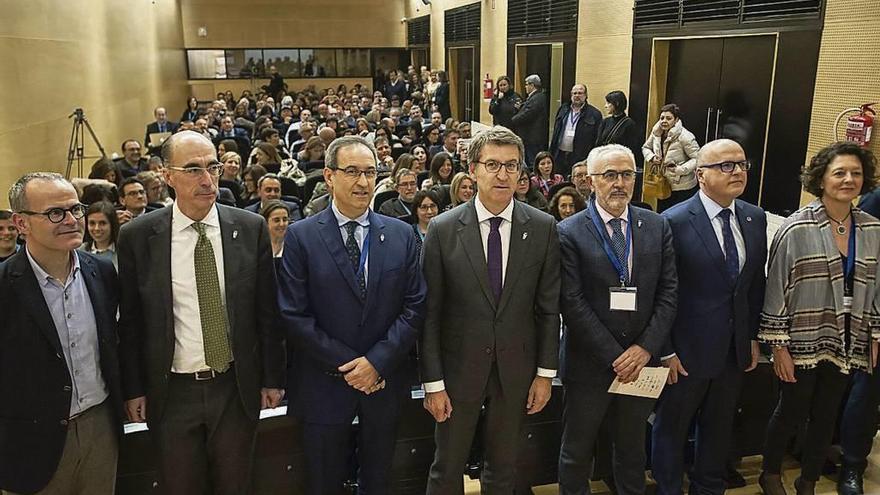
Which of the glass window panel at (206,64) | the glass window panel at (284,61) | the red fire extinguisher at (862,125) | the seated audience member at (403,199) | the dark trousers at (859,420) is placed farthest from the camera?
the glass window panel at (284,61)

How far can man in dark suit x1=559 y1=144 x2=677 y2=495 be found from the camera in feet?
7.96

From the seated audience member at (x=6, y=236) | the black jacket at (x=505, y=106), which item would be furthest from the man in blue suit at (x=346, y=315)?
the black jacket at (x=505, y=106)

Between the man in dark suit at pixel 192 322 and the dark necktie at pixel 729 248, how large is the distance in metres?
1.86

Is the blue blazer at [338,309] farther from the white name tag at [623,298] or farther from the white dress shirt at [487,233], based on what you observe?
the white name tag at [623,298]

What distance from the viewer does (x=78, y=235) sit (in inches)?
79.4

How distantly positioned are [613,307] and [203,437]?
5.29 feet

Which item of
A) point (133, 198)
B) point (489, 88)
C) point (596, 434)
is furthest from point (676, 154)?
point (489, 88)

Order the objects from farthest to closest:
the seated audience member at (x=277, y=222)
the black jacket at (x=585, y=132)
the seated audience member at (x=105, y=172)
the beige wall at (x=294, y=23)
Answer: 1. the beige wall at (x=294, y=23)
2. the black jacket at (x=585, y=132)
3. the seated audience member at (x=105, y=172)
4. the seated audience member at (x=277, y=222)

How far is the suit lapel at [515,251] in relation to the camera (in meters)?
2.32

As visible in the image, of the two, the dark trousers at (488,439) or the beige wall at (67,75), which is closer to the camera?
the dark trousers at (488,439)

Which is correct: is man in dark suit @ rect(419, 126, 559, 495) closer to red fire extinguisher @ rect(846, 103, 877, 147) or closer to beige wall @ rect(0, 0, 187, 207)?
red fire extinguisher @ rect(846, 103, 877, 147)

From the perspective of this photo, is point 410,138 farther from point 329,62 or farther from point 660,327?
point 329,62

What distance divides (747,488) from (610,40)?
20.8ft

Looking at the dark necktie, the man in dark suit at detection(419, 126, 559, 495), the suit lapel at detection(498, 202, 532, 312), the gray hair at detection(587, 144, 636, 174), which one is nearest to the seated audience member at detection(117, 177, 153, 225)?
the man in dark suit at detection(419, 126, 559, 495)
